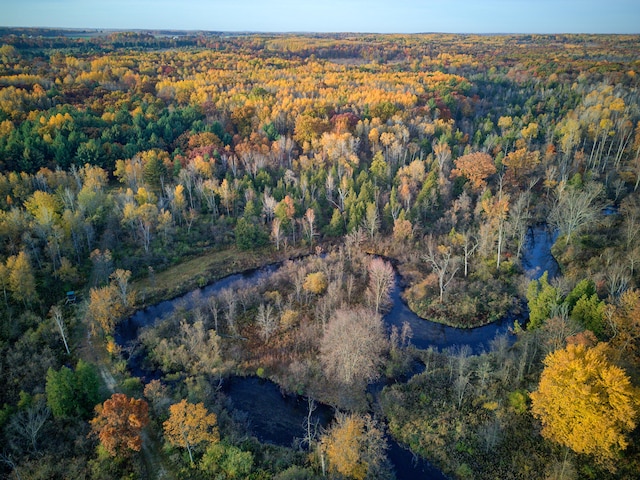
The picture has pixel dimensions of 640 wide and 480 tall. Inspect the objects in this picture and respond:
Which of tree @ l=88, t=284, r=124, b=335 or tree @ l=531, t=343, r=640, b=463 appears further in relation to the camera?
tree @ l=88, t=284, r=124, b=335

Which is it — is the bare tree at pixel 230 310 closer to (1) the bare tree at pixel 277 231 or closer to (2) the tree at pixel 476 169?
(1) the bare tree at pixel 277 231

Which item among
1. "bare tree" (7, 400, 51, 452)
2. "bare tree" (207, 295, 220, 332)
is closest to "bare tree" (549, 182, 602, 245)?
"bare tree" (207, 295, 220, 332)

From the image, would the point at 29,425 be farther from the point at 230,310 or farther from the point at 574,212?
the point at 574,212

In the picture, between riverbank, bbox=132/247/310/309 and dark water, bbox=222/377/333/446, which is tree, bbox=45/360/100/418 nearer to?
dark water, bbox=222/377/333/446

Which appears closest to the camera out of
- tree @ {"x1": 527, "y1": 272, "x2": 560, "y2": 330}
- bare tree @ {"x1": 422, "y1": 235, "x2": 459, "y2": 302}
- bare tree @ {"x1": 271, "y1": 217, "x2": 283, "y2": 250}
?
tree @ {"x1": 527, "y1": 272, "x2": 560, "y2": 330}

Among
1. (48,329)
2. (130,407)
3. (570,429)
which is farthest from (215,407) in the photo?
(570,429)

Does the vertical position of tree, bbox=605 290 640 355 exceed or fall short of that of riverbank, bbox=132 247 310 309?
it exceeds it

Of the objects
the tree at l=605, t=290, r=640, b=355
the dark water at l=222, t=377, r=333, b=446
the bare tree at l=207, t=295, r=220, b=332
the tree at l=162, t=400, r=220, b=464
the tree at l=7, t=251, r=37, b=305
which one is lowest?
the dark water at l=222, t=377, r=333, b=446
